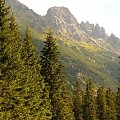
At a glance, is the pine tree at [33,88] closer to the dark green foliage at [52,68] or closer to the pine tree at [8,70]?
the dark green foliage at [52,68]

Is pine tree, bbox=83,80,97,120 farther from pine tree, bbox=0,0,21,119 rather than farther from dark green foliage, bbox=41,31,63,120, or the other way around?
pine tree, bbox=0,0,21,119

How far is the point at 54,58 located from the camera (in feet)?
154

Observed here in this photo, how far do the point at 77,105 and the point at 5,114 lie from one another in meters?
62.6

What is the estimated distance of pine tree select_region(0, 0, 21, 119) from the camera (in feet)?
105

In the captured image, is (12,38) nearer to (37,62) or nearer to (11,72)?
(11,72)

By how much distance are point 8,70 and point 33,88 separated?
8.24 meters

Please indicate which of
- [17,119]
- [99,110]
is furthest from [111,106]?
[17,119]

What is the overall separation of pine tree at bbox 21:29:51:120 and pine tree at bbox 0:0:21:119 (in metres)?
2.77

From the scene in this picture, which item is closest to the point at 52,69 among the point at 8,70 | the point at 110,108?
the point at 8,70

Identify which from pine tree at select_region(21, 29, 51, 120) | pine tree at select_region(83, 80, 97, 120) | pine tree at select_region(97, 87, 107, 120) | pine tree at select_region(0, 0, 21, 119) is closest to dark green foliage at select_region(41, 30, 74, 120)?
pine tree at select_region(21, 29, 51, 120)

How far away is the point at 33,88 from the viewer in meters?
40.2

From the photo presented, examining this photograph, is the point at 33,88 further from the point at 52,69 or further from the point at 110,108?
the point at 110,108

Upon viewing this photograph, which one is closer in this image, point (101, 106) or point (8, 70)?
point (8, 70)

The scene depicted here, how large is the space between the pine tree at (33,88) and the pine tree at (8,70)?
2773mm
